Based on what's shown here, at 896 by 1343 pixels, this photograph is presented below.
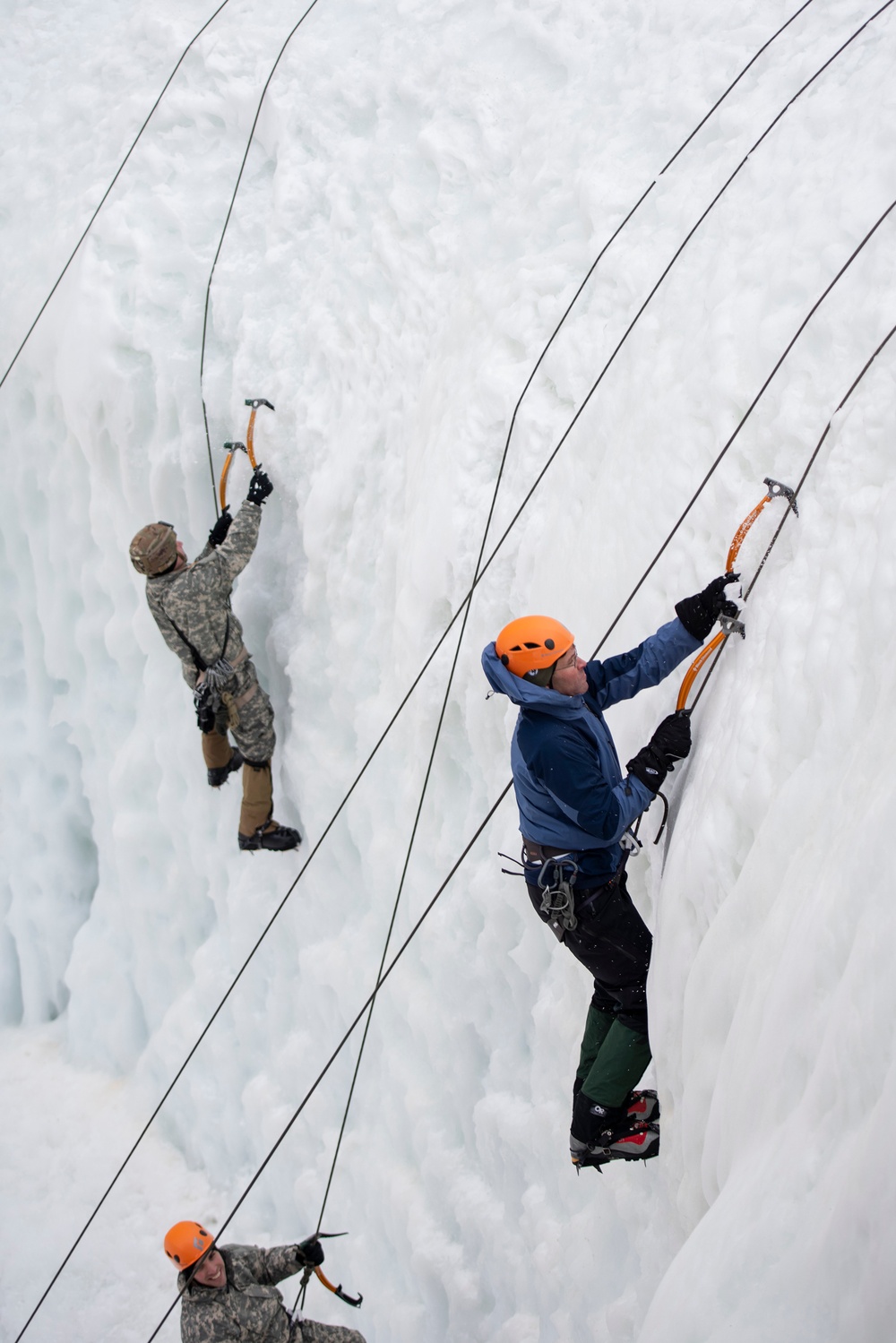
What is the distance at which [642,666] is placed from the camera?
336 centimetres

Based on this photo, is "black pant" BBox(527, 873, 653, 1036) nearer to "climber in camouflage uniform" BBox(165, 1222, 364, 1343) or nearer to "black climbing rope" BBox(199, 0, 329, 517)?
"climber in camouflage uniform" BBox(165, 1222, 364, 1343)

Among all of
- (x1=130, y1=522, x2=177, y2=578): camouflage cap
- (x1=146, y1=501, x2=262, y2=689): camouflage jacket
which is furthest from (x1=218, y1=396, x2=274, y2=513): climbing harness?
(x1=130, y1=522, x2=177, y2=578): camouflage cap

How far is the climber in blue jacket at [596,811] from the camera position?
128 inches

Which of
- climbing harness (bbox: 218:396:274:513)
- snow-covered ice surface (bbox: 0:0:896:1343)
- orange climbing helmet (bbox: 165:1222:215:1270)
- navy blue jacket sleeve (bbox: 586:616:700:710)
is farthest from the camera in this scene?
climbing harness (bbox: 218:396:274:513)

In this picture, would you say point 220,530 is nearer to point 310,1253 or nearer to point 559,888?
point 559,888

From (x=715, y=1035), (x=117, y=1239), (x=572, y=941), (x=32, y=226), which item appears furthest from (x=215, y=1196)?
(x=32, y=226)

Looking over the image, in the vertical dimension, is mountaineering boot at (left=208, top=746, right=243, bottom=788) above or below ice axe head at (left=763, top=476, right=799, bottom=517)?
above

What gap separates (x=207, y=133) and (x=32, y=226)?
→ 1.43 meters

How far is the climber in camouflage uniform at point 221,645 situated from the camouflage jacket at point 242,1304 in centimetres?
198

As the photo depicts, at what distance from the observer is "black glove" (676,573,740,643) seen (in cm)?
331

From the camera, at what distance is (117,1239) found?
662 centimetres

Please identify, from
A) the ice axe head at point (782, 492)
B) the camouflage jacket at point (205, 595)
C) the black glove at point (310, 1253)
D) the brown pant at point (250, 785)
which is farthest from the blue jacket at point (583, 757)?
the brown pant at point (250, 785)

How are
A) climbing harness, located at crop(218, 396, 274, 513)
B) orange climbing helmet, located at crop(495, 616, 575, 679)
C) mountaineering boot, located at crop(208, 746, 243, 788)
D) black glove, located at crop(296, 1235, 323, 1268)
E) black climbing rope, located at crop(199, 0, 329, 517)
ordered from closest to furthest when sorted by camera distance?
orange climbing helmet, located at crop(495, 616, 575, 679) → black glove, located at crop(296, 1235, 323, 1268) → climbing harness, located at crop(218, 396, 274, 513) → mountaineering boot, located at crop(208, 746, 243, 788) → black climbing rope, located at crop(199, 0, 329, 517)

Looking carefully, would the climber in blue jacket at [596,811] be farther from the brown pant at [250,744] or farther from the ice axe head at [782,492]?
the brown pant at [250,744]
